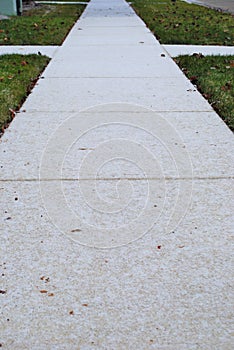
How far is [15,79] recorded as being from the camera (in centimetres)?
630

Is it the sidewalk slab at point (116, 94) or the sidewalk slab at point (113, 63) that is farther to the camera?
the sidewalk slab at point (113, 63)

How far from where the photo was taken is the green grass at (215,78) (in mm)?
5383

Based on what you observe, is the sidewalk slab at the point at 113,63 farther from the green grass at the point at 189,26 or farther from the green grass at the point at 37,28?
the green grass at the point at 189,26

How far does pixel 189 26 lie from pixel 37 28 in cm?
331

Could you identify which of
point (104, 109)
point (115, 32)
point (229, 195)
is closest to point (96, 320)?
point (229, 195)

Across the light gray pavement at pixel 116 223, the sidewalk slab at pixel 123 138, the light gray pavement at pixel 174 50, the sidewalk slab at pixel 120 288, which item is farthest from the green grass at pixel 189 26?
the sidewalk slab at pixel 120 288

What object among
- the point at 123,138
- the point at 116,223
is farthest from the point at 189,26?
the point at 116,223

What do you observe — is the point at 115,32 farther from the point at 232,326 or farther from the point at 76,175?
the point at 232,326

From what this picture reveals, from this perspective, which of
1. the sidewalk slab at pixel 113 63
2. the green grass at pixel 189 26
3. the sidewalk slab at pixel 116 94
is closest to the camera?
the sidewalk slab at pixel 116 94

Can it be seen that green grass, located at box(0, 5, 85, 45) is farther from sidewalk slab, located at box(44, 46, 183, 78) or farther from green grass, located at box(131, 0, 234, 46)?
green grass, located at box(131, 0, 234, 46)

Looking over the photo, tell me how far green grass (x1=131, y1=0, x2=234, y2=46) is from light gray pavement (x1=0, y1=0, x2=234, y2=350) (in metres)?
3.95

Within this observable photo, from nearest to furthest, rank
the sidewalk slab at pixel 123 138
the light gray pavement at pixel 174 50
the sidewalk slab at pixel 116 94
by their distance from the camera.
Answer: the sidewalk slab at pixel 123 138
the sidewalk slab at pixel 116 94
the light gray pavement at pixel 174 50

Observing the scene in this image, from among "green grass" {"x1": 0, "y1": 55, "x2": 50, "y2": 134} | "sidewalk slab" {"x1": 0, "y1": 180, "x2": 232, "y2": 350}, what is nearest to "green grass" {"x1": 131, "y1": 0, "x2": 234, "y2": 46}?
"green grass" {"x1": 0, "y1": 55, "x2": 50, "y2": 134}

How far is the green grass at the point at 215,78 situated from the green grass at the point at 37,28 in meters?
2.89
